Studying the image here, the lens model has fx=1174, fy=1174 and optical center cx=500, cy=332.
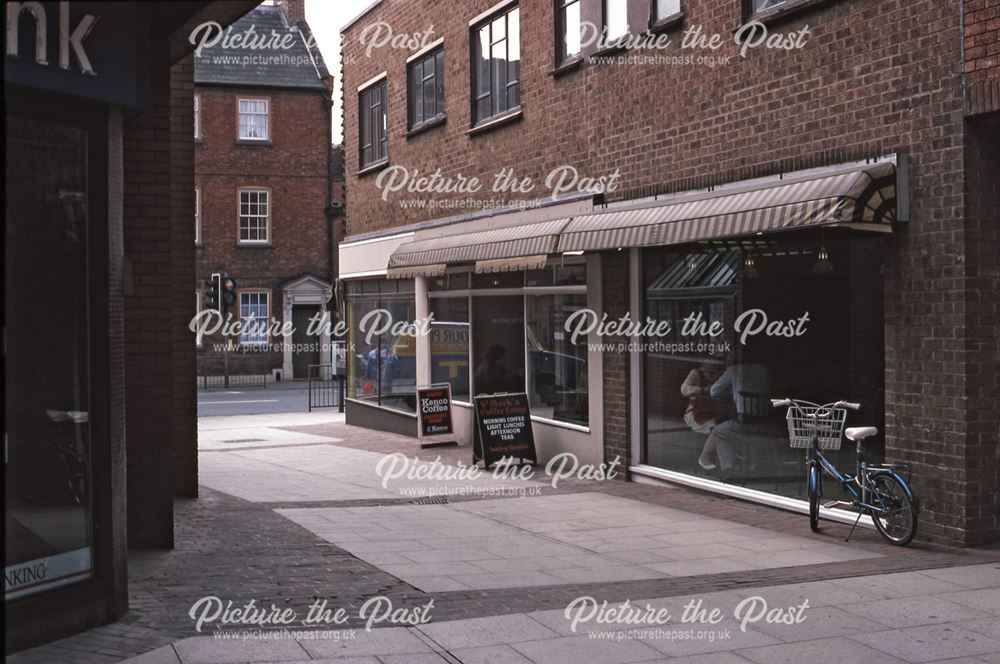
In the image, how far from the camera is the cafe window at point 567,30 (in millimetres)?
15031

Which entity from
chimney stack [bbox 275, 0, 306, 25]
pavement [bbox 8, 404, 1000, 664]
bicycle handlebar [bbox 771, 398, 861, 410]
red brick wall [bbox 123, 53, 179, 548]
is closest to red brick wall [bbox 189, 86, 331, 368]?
chimney stack [bbox 275, 0, 306, 25]

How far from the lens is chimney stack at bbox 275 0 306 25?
44750 mm

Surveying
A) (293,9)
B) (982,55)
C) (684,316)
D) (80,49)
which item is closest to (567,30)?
(684,316)

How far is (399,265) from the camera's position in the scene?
A: 754 inches

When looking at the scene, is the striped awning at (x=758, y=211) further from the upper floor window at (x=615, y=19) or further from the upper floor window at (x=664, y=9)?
the upper floor window at (x=615, y=19)

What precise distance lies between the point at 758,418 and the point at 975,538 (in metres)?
3.03

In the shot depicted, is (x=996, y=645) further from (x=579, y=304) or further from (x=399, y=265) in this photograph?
(x=399, y=265)

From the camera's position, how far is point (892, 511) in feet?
31.0

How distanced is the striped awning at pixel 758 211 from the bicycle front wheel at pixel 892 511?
6.88 feet

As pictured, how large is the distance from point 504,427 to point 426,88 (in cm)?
715

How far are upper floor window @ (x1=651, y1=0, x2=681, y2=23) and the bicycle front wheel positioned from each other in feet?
19.3

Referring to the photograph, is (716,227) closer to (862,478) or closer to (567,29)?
(862,478)

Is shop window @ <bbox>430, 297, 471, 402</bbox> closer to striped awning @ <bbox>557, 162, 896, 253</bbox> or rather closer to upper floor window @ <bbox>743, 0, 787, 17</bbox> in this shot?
striped awning @ <bbox>557, 162, 896, 253</bbox>

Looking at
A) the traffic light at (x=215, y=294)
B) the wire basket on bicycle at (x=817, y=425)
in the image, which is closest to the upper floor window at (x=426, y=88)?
the wire basket on bicycle at (x=817, y=425)
